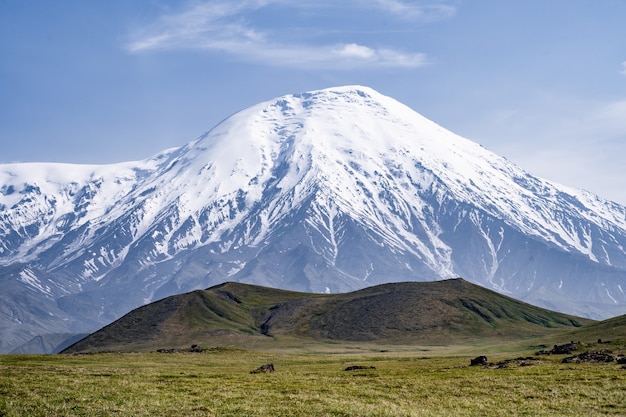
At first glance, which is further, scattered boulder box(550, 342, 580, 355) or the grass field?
scattered boulder box(550, 342, 580, 355)

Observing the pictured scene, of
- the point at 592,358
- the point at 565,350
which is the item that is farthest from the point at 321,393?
the point at 565,350

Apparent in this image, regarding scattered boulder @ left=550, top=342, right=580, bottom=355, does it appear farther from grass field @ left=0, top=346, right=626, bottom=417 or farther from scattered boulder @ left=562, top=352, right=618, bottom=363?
grass field @ left=0, top=346, right=626, bottom=417

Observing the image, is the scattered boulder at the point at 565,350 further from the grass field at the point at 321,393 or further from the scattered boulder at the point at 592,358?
the grass field at the point at 321,393

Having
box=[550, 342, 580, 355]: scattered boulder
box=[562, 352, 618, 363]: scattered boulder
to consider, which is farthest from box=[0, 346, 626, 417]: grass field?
box=[550, 342, 580, 355]: scattered boulder

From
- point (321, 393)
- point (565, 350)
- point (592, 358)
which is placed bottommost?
point (592, 358)

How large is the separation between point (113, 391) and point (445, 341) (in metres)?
159

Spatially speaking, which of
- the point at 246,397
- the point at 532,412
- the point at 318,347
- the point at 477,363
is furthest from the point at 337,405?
the point at 318,347

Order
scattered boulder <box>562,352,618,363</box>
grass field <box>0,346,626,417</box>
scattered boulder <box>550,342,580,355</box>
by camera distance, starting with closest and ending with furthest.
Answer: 1. grass field <box>0,346,626,417</box>
2. scattered boulder <box>562,352,618,363</box>
3. scattered boulder <box>550,342,580,355</box>

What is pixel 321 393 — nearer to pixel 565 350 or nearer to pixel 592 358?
pixel 592 358

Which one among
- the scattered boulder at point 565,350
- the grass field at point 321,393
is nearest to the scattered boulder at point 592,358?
the grass field at point 321,393

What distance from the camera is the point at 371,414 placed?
40.3 metres

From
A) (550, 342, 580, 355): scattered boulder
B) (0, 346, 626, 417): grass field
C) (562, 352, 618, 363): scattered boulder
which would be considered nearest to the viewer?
(0, 346, 626, 417): grass field

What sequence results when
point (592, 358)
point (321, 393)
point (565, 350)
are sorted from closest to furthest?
1. point (321, 393)
2. point (592, 358)
3. point (565, 350)

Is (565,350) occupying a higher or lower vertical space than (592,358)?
higher
